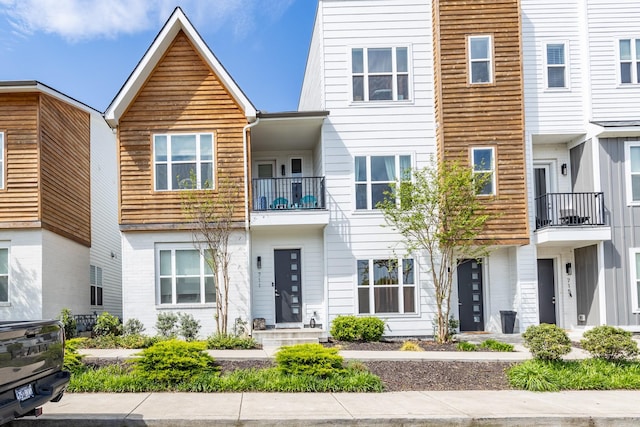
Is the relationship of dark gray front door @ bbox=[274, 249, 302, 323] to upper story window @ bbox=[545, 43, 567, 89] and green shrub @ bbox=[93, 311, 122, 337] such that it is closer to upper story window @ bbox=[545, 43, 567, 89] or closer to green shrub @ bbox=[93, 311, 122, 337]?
green shrub @ bbox=[93, 311, 122, 337]

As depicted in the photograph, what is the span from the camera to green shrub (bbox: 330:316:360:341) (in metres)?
15.2

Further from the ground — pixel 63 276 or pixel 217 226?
pixel 217 226

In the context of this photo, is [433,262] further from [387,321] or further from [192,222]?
[192,222]

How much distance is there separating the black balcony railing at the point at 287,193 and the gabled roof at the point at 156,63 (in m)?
2.14

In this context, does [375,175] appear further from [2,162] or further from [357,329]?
[2,162]

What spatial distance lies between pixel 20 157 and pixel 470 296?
1307cm

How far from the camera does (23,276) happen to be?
15.6 m

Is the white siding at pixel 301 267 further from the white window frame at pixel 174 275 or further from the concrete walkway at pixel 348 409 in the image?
the concrete walkway at pixel 348 409

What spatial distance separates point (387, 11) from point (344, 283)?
25.9ft

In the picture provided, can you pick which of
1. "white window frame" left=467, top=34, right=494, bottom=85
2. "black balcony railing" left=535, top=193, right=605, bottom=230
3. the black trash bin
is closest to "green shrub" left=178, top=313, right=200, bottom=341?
the black trash bin

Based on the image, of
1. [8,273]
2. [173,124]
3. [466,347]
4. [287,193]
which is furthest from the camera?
[287,193]

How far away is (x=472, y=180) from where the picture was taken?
15359 millimetres

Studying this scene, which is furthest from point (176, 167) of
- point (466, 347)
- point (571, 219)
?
point (571, 219)

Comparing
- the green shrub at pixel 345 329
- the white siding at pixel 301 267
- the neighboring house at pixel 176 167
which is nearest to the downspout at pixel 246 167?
the neighboring house at pixel 176 167
